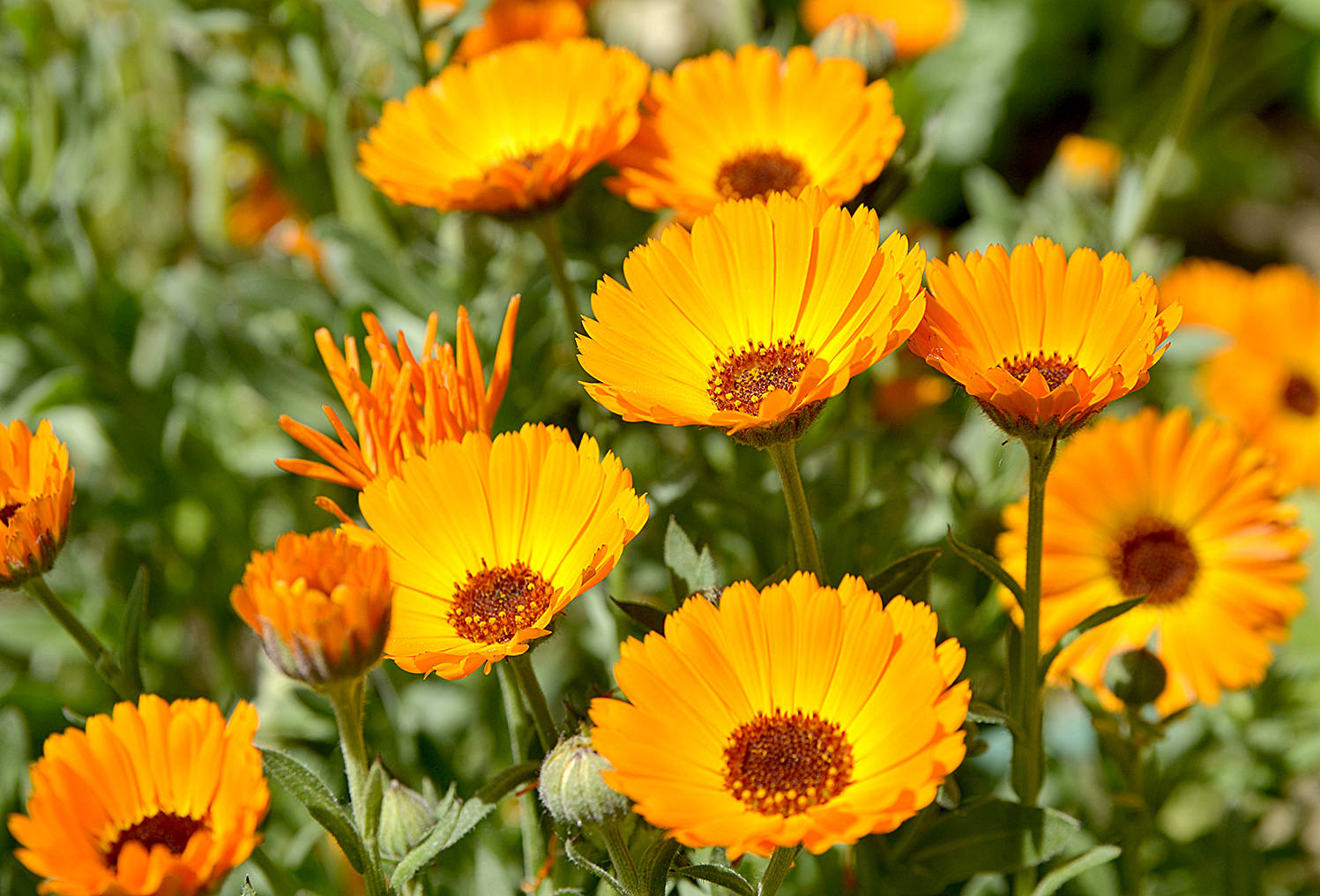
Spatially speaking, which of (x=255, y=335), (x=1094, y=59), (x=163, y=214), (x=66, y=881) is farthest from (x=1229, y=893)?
(x=1094, y=59)

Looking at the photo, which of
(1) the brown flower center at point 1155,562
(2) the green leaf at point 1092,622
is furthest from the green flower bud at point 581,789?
(1) the brown flower center at point 1155,562

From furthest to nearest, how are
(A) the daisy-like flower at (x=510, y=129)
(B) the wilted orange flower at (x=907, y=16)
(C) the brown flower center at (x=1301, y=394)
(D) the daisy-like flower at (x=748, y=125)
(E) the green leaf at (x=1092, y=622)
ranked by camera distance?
1. (C) the brown flower center at (x=1301, y=394)
2. (B) the wilted orange flower at (x=907, y=16)
3. (D) the daisy-like flower at (x=748, y=125)
4. (A) the daisy-like flower at (x=510, y=129)
5. (E) the green leaf at (x=1092, y=622)

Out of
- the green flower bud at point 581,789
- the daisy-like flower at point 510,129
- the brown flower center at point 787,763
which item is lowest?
the green flower bud at point 581,789

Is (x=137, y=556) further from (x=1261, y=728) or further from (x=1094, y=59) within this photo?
(x=1094, y=59)

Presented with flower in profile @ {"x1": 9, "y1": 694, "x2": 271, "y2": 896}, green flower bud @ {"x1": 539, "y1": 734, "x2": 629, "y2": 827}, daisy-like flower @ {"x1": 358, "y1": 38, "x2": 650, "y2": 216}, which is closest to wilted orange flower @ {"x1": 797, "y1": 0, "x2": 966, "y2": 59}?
daisy-like flower @ {"x1": 358, "y1": 38, "x2": 650, "y2": 216}

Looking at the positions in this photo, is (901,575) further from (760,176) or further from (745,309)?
(760,176)

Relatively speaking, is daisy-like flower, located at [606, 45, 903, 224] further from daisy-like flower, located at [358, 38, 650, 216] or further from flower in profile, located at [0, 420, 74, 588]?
flower in profile, located at [0, 420, 74, 588]

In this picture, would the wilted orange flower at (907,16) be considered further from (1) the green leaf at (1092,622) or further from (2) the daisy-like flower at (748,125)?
(1) the green leaf at (1092,622)
